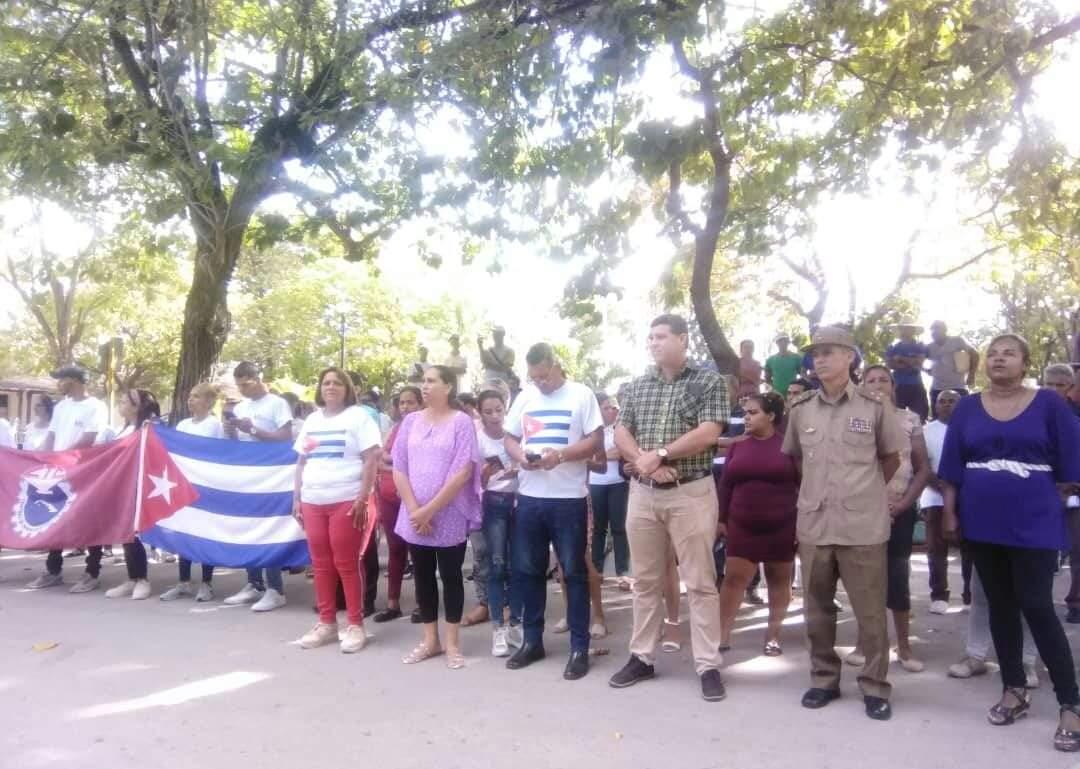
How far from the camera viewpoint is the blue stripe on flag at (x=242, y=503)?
7824 millimetres

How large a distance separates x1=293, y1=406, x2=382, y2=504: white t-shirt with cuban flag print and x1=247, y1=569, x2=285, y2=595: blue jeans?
160 centimetres

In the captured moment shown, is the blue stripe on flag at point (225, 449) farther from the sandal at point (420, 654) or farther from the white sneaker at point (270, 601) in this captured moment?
the sandal at point (420, 654)

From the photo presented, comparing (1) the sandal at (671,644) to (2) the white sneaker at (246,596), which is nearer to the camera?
(1) the sandal at (671,644)

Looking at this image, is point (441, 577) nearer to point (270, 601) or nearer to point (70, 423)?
point (270, 601)

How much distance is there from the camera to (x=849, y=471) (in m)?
4.83

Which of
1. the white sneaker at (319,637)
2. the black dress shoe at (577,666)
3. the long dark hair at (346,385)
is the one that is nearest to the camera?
the black dress shoe at (577,666)

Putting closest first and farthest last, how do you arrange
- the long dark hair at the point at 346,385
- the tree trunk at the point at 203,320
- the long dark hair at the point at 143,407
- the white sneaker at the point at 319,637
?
the white sneaker at the point at 319,637 < the long dark hair at the point at 346,385 < the long dark hair at the point at 143,407 < the tree trunk at the point at 203,320

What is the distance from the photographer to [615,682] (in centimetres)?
528

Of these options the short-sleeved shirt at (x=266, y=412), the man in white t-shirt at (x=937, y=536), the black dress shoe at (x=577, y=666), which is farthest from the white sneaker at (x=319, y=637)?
the man in white t-shirt at (x=937, y=536)

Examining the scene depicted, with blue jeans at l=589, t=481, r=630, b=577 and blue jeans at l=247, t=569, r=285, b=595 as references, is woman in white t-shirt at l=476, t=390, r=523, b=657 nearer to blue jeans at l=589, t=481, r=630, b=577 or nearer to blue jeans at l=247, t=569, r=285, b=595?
blue jeans at l=589, t=481, r=630, b=577

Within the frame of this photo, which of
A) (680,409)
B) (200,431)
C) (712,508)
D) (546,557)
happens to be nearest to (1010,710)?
(712,508)

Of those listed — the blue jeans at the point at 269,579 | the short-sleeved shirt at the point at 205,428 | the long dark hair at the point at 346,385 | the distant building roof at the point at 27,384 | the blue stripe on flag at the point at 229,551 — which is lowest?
the blue jeans at the point at 269,579

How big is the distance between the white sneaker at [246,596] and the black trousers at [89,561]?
1.44 m

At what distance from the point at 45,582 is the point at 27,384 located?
133 ft
